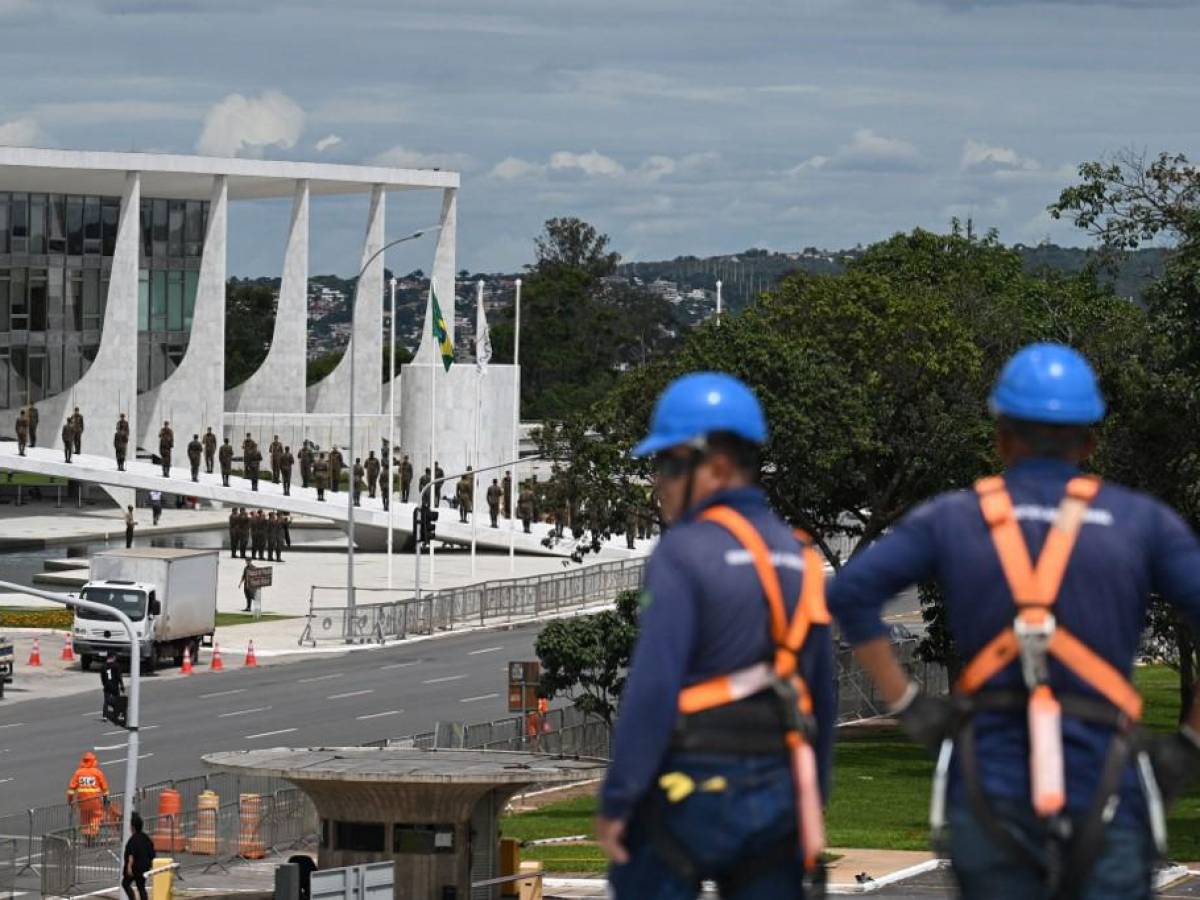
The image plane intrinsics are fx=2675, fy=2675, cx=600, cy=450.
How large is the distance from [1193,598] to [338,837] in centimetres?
2051

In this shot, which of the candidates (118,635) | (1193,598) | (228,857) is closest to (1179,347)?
(228,857)

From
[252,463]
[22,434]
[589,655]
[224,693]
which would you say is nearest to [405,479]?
[252,463]

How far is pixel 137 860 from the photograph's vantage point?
89.1ft

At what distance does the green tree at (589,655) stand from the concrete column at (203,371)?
49.4 meters

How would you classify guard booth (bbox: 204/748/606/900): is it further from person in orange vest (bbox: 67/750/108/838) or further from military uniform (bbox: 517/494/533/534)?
military uniform (bbox: 517/494/533/534)

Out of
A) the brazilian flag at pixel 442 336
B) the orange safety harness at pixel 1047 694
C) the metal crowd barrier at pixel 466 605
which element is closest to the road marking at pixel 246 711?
the metal crowd barrier at pixel 466 605

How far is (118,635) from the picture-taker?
5141 centimetres

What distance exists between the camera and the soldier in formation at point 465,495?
259 ft

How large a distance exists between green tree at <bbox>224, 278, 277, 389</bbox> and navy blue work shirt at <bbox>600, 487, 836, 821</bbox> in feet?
508

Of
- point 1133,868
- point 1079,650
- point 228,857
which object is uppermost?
point 1079,650

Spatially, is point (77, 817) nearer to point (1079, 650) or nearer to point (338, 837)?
point (338, 837)

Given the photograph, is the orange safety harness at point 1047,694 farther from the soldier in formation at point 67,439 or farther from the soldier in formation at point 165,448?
the soldier in formation at point 67,439

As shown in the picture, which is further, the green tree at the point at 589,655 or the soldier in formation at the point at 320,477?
the soldier in formation at the point at 320,477

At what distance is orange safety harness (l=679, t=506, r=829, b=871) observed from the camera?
226 inches
